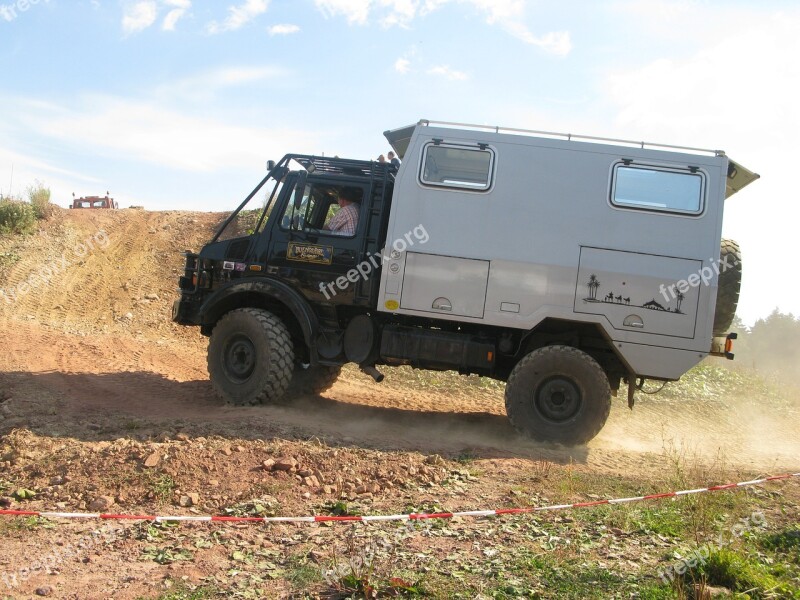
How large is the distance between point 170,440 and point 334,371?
3188mm

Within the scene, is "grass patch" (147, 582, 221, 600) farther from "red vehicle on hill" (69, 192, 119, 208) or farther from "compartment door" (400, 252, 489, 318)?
"red vehicle on hill" (69, 192, 119, 208)

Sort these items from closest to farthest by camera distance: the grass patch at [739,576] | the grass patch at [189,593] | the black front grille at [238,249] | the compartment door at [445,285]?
the grass patch at [189,593], the grass patch at [739,576], the compartment door at [445,285], the black front grille at [238,249]

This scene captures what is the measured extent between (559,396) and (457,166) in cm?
285

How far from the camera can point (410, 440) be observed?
7742 millimetres

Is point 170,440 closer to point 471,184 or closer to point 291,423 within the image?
point 291,423

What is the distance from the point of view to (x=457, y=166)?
7.86 metres

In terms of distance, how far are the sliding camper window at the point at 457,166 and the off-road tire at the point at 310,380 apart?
303cm

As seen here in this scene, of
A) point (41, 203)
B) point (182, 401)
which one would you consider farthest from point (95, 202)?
point (182, 401)

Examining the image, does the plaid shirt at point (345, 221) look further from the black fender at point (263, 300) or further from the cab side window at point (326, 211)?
the black fender at point (263, 300)

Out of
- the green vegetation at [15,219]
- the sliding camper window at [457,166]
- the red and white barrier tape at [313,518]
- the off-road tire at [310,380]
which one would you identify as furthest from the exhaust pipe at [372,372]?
the green vegetation at [15,219]

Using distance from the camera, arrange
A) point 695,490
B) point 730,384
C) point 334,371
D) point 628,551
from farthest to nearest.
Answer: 1. point 730,384
2. point 334,371
3. point 695,490
4. point 628,551

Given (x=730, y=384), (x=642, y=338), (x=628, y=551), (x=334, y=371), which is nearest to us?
(x=628, y=551)

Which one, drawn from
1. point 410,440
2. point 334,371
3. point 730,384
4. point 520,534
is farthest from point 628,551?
point 730,384

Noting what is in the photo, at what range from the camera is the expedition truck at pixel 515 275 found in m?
7.48
